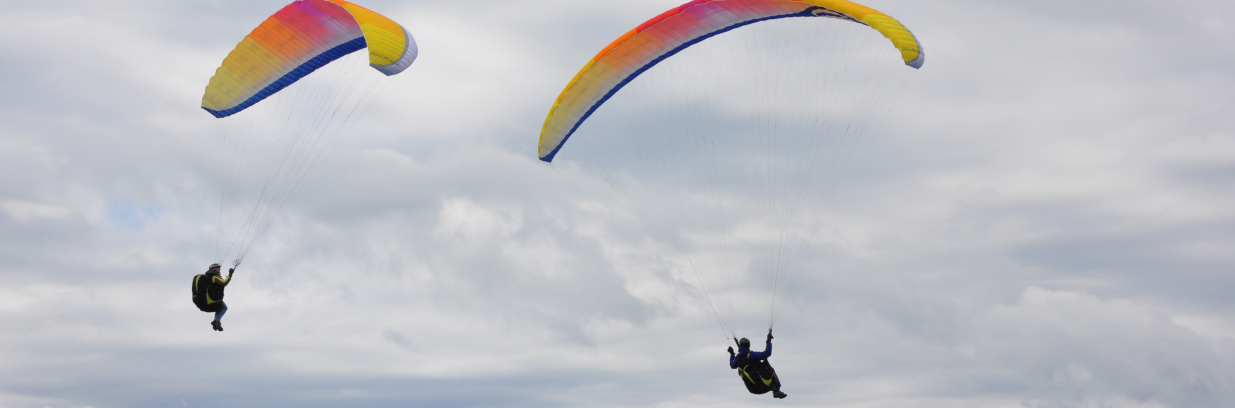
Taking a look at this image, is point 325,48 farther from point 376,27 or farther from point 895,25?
point 895,25

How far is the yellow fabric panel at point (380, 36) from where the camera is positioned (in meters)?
19.7

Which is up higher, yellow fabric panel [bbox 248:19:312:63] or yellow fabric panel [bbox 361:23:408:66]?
yellow fabric panel [bbox 248:19:312:63]

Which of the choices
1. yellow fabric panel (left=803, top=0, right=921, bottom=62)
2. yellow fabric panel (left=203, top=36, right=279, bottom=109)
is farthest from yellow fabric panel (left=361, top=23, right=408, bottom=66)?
yellow fabric panel (left=803, top=0, right=921, bottom=62)

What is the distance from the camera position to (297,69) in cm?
2336

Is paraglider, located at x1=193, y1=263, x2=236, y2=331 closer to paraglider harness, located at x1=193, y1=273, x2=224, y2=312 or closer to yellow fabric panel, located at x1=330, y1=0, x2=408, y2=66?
paraglider harness, located at x1=193, y1=273, x2=224, y2=312

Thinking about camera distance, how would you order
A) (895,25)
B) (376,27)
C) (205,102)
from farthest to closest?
(205,102) → (376,27) → (895,25)

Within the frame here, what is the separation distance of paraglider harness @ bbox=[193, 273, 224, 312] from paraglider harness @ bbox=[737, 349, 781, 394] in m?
10.0

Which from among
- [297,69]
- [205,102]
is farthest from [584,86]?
[205,102]

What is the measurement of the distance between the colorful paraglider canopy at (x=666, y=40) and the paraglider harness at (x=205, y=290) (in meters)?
6.87

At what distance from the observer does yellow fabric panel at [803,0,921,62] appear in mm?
18156

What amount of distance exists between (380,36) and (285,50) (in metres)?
3.87

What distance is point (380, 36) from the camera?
20.2 metres

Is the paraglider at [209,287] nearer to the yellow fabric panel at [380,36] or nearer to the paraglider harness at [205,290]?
the paraglider harness at [205,290]

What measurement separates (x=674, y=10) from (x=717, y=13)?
808 millimetres
